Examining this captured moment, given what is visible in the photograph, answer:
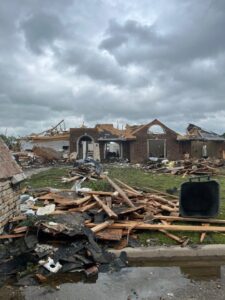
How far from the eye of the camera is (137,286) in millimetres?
6281

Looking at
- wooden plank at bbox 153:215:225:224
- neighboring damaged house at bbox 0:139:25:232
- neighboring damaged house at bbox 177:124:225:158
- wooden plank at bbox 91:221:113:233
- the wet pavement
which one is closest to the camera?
the wet pavement

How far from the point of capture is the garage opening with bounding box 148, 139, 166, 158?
134ft

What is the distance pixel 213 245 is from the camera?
26.1 ft

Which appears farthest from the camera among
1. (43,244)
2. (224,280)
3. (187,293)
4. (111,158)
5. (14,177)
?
(111,158)

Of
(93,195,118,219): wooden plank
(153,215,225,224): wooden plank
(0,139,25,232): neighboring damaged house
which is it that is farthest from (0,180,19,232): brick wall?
(153,215,225,224): wooden plank

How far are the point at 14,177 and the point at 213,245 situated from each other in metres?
4.91

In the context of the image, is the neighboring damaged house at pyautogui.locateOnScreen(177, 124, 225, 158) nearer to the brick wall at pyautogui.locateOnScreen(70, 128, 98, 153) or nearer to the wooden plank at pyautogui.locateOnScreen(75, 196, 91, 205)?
the brick wall at pyautogui.locateOnScreen(70, 128, 98, 153)

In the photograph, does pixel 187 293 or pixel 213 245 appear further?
pixel 213 245

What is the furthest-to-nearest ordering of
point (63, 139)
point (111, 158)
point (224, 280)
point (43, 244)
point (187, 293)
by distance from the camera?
point (63, 139) → point (111, 158) → point (43, 244) → point (224, 280) → point (187, 293)

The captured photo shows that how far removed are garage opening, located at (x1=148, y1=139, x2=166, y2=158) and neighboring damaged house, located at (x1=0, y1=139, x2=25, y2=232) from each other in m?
31.9

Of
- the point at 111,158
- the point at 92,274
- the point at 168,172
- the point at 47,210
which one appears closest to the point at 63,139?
the point at 111,158

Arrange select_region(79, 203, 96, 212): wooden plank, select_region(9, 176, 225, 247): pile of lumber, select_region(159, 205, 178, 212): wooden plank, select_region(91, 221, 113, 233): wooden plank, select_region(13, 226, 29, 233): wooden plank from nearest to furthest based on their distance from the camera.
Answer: select_region(13, 226, 29, 233): wooden plank < select_region(91, 221, 113, 233): wooden plank < select_region(9, 176, 225, 247): pile of lumber < select_region(79, 203, 96, 212): wooden plank < select_region(159, 205, 178, 212): wooden plank

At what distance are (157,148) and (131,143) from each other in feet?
10.2

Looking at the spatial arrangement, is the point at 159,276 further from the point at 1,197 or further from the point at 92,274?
the point at 1,197
